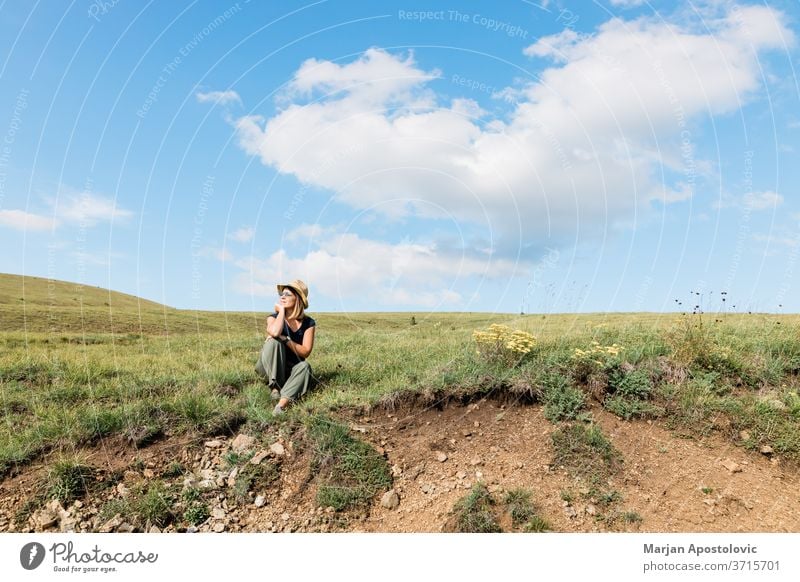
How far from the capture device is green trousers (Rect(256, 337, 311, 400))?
824 cm

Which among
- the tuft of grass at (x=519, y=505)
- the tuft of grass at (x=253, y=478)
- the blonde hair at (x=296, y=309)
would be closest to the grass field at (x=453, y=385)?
the tuft of grass at (x=253, y=478)

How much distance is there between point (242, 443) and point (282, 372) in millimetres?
1709

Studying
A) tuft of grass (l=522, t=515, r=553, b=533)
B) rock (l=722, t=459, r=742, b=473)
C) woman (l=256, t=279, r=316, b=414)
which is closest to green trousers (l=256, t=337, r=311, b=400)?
woman (l=256, t=279, r=316, b=414)

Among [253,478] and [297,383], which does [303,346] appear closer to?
[297,383]

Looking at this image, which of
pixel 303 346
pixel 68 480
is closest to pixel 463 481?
pixel 303 346

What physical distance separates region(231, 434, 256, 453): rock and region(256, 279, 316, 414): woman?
1.05 metres

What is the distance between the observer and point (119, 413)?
24.4 ft

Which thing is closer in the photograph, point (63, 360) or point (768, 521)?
point (768, 521)

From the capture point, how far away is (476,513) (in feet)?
18.5

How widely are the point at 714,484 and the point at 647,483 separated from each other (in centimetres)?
82

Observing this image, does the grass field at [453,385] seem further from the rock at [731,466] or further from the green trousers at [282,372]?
the rock at [731,466]
